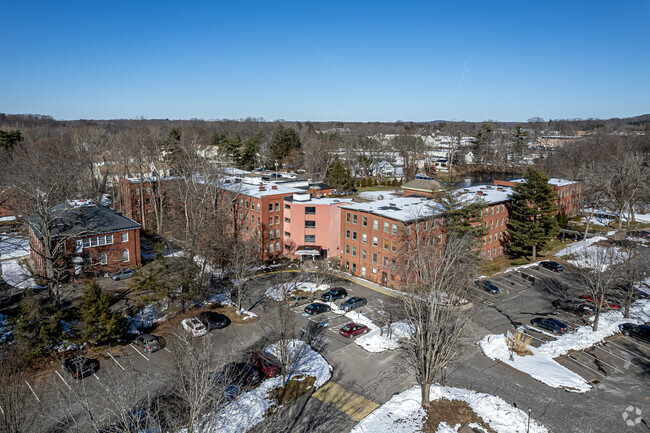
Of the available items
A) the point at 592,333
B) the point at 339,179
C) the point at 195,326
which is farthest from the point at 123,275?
the point at 339,179

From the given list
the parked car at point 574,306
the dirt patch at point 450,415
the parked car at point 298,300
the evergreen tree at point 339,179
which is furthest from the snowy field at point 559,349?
the evergreen tree at point 339,179

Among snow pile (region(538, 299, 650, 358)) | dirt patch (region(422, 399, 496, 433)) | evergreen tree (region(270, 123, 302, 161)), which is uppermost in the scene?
evergreen tree (region(270, 123, 302, 161))

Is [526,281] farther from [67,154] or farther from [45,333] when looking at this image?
[67,154]

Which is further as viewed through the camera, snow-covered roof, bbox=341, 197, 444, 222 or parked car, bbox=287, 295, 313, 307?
snow-covered roof, bbox=341, 197, 444, 222

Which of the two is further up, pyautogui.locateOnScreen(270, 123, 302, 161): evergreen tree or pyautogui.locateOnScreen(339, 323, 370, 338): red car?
pyautogui.locateOnScreen(270, 123, 302, 161): evergreen tree

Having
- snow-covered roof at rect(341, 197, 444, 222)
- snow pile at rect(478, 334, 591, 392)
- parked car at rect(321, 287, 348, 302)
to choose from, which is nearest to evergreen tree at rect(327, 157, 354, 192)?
snow-covered roof at rect(341, 197, 444, 222)

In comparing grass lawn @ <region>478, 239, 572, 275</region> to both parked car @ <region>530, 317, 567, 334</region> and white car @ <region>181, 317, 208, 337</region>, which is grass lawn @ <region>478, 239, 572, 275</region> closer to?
parked car @ <region>530, 317, 567, 334</region>

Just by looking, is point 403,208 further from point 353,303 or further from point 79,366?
point 79,366
